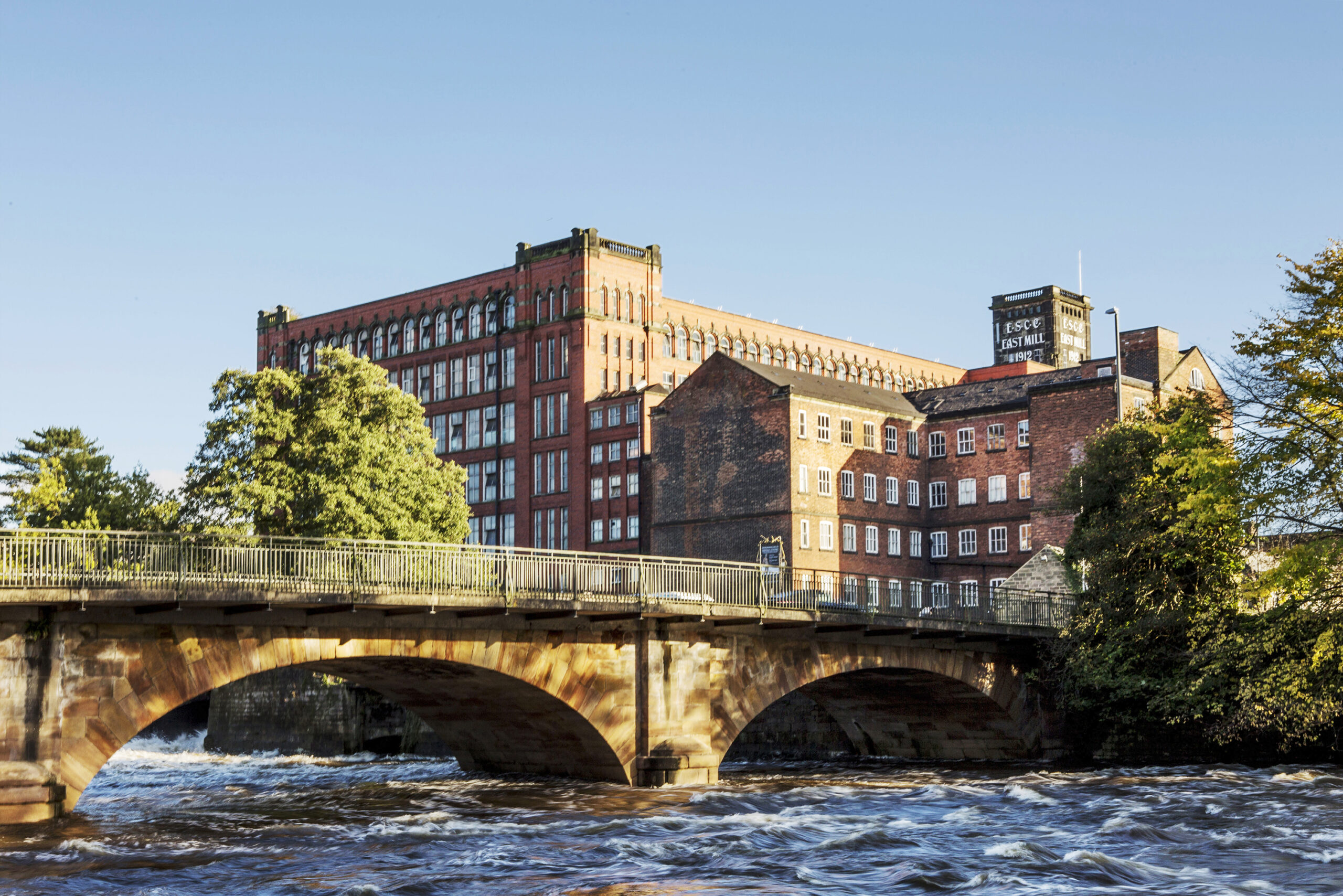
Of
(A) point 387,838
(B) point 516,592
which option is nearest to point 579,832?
(A) point 387,838

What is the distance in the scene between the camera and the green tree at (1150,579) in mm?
47625

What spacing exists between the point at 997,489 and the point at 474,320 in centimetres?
4740

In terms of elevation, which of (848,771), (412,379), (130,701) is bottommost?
(848,771)

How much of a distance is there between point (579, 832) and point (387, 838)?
407cm

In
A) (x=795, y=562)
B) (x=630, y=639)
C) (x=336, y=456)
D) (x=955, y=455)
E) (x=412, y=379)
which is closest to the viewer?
(x=630, y=639)

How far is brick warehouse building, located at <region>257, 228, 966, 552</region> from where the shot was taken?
107938 mm

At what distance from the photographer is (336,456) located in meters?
55.7

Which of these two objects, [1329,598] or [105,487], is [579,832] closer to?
[1329,598]

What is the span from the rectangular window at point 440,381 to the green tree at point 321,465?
200 feet

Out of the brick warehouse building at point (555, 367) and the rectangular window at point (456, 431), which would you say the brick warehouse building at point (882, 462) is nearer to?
the brick warehouse building at point (555, 367)

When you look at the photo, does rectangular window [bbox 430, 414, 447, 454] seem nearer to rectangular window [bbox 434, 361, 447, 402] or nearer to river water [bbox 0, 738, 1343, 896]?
rectangular window [bbox 434, 361, 447, 402]

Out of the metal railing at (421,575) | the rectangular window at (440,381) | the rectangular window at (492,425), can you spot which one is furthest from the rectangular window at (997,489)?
the rectangular window at (440,381)

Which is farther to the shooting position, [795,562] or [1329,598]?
[795,562]

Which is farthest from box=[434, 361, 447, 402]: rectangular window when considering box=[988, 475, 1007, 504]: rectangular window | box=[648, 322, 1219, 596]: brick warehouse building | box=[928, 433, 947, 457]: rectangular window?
box=[988, 475, 1007, 504]: rectangular window
